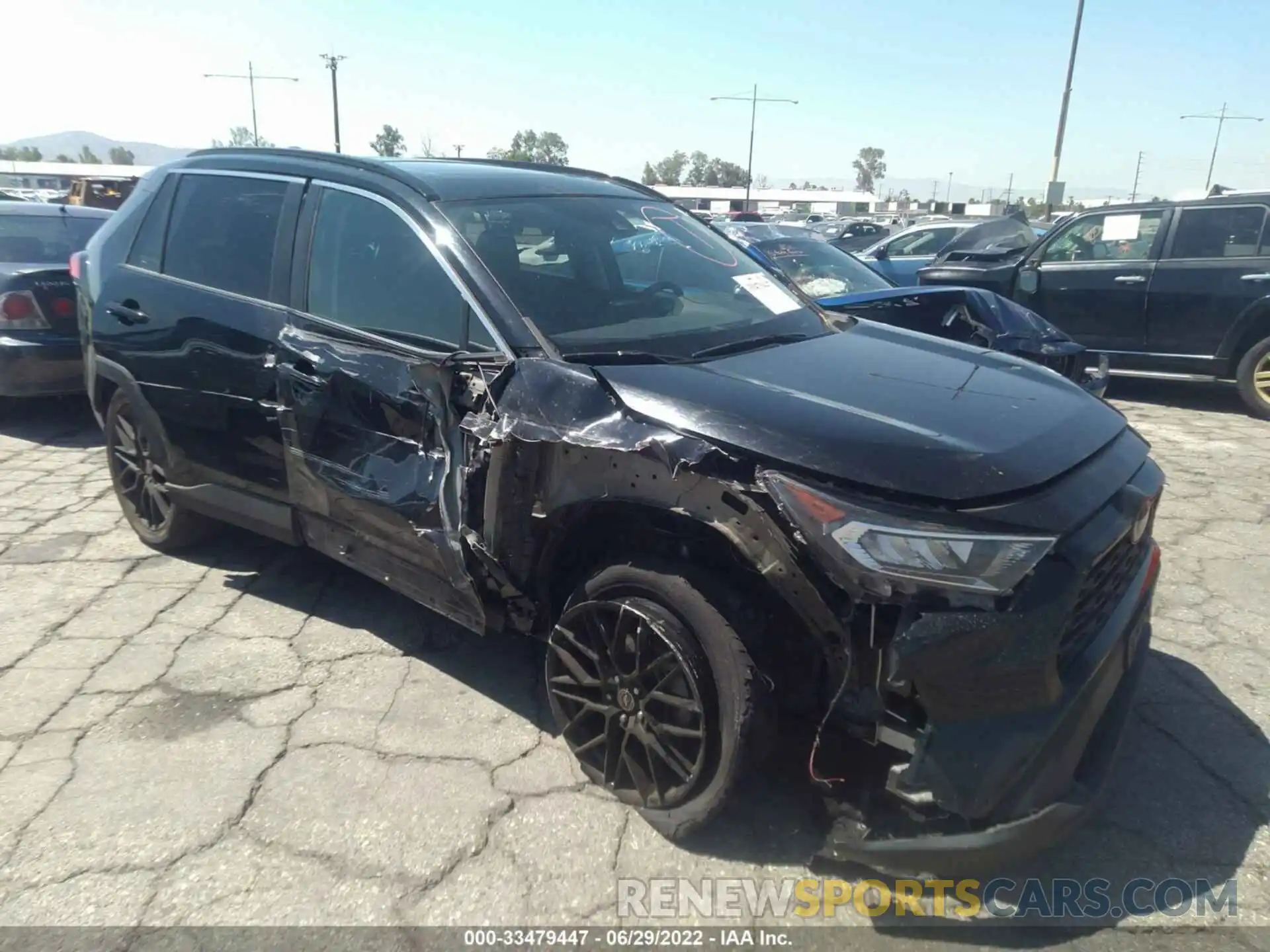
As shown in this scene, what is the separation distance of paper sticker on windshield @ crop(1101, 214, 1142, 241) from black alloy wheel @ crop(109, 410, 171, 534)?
820 cm

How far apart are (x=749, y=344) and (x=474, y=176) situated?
1.31 m

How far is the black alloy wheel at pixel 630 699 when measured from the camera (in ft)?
8.15

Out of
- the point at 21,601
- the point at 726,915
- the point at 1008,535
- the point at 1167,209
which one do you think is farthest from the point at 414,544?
the point at 1167,209

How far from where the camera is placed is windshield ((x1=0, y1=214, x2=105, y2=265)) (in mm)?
6938

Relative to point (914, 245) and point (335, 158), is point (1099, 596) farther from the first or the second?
point (914, 245)

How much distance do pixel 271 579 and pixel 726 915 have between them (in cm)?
290

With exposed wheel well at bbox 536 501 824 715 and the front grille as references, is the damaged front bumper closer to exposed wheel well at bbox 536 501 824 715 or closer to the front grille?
the front grille

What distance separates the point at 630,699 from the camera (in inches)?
104

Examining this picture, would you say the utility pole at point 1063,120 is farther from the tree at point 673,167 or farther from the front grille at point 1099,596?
the tree at point 673,167

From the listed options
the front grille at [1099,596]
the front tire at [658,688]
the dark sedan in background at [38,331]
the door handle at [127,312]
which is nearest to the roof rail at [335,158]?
the door handle at [127,312]

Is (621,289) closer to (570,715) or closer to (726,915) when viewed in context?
(570,715)

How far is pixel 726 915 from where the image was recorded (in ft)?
7.87

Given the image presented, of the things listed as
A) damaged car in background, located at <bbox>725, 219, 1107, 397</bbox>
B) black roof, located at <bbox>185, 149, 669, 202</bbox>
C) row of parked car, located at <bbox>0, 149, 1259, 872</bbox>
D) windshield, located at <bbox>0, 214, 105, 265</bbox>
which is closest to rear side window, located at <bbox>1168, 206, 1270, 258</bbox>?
damaged car in background, located at <bbox>725, 219, 1107, 397</bbox>

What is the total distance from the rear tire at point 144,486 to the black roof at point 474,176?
1305 mm
